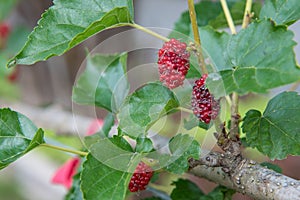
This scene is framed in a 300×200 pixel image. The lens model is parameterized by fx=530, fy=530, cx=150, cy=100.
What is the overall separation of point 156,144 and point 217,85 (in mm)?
264

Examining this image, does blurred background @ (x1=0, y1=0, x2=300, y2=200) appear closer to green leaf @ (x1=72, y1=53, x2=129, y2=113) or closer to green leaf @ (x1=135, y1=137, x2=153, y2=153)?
green leaf @ (x1=72, y1=53, x2=129, y2=113)

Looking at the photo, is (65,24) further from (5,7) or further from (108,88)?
(5,7)

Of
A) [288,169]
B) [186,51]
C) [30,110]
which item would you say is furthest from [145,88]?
[288,169]

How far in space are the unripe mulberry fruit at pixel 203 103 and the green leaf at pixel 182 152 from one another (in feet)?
0.08

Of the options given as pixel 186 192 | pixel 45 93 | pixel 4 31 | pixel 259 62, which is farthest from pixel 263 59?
pixel 45 93

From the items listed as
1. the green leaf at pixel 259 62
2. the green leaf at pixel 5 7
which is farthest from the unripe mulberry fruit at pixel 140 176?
the green leaf at pixel 5 7

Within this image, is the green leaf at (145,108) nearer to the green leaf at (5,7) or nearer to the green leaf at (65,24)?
the green leaf at (65,24)

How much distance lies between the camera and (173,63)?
46 centimetres

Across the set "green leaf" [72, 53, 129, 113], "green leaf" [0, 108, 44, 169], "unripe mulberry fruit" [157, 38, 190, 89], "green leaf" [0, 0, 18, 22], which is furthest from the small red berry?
"unripe mulberry fruit" [157, 38, 190, 89]

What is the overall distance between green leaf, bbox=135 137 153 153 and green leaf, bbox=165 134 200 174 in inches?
1.2

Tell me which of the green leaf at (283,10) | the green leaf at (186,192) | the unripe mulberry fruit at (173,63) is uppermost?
the green leaf at (283,10)

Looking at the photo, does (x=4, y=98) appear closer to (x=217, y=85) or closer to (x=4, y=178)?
(x=4, y=178)

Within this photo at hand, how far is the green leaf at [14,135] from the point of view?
489mm

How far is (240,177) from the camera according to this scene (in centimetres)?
48
